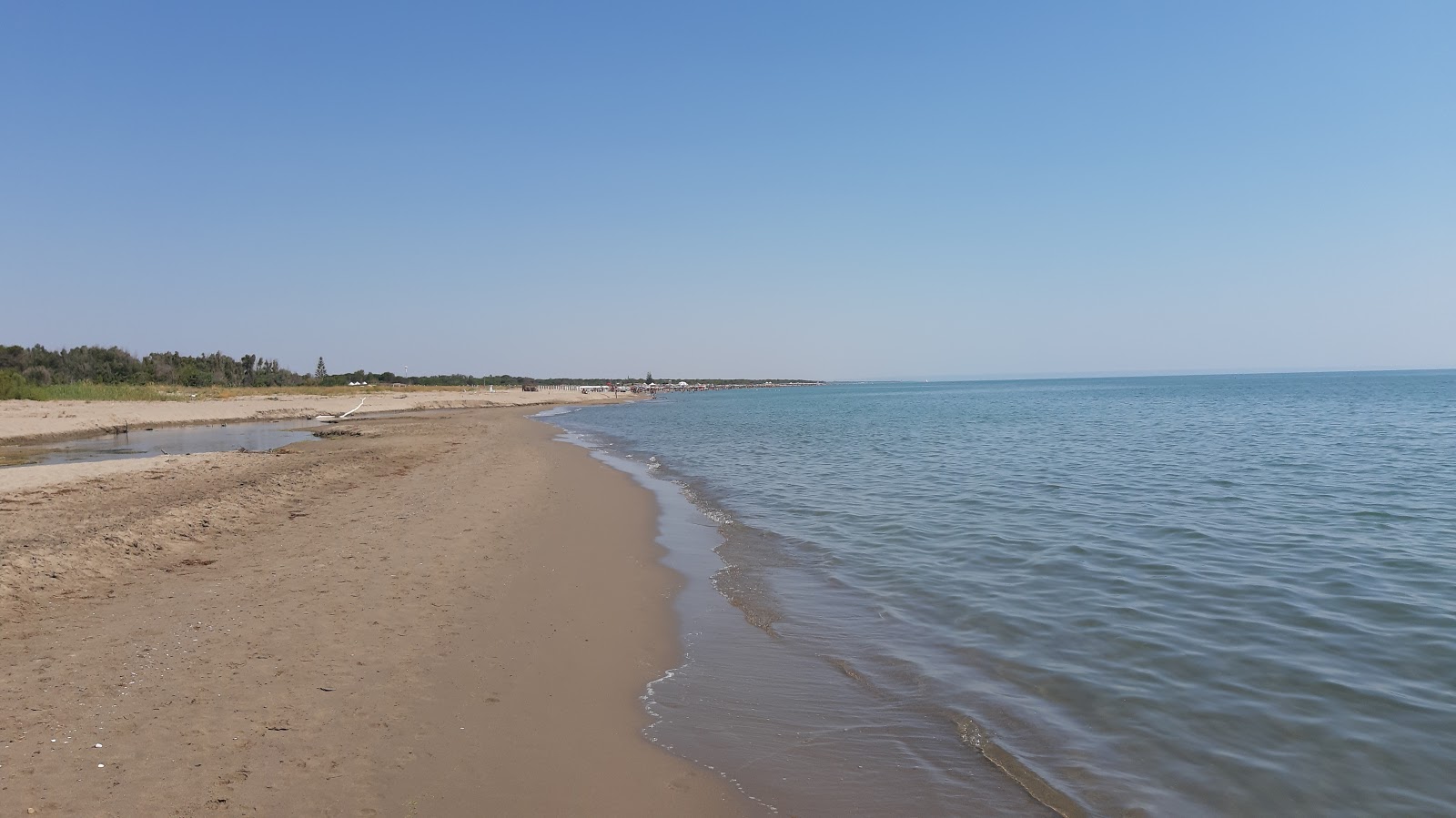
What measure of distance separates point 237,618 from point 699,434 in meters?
30.9

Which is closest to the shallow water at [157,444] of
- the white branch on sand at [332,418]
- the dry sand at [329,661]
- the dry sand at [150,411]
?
the dry sand at [150,411]

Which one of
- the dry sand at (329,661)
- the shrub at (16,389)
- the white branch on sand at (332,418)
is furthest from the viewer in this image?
the white branch on sand at (332,418)

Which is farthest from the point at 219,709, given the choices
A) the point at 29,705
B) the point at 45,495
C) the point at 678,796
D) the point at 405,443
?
the point at 405,443

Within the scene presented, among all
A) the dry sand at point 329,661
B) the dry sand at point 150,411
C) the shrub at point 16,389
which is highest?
the shrub at point 16,389

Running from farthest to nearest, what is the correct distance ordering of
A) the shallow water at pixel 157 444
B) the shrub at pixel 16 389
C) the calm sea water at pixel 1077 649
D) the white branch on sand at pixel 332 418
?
the white branch on sand at pixel 332 418, the shrub at pixel 16 389, the shallow water at pixel 157 444, the calm sea water at pixel 1077 649

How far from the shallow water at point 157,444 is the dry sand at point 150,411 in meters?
1.68

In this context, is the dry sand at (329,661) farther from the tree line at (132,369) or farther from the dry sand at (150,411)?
the tree line at (132,369)

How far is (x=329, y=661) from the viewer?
19.9ft

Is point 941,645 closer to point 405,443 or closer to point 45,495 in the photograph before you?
point 45,495

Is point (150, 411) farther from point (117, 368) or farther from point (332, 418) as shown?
point (117, 368)

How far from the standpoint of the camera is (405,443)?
26.8m

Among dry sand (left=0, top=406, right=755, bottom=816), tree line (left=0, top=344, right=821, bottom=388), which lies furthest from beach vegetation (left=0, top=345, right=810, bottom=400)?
dry sand (left=0, top=406, right=755, bottom=816)

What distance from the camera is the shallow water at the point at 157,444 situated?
22.2 metres

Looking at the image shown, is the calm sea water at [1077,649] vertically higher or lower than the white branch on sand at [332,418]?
lower
